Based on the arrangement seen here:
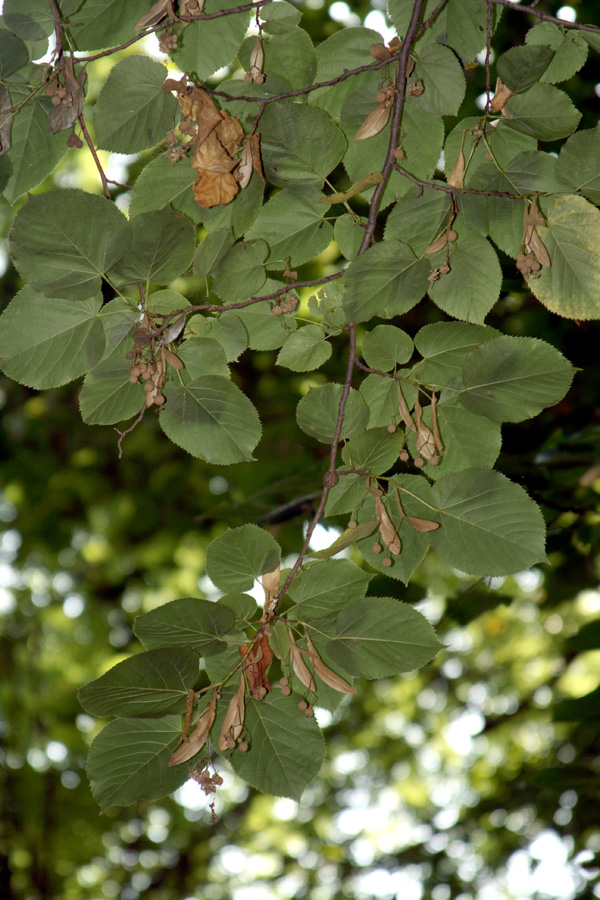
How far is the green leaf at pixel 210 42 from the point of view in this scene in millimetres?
914

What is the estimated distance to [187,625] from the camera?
0.81 m

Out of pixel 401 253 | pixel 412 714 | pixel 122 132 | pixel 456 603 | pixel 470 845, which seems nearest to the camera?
pixel 401 253

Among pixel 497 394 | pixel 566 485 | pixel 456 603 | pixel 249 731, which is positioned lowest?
pixel 456 603

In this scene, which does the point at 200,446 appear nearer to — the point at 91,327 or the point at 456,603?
the point at 91,327

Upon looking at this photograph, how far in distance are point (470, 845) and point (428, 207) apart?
4.23 metres

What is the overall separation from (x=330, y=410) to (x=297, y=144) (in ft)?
1.10

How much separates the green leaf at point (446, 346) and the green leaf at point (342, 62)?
34 cm

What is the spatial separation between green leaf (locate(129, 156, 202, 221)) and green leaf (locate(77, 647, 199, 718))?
1.77 ft

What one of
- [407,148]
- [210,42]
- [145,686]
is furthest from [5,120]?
[145,686]

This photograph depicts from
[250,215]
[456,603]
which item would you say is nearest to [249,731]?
[250,215]

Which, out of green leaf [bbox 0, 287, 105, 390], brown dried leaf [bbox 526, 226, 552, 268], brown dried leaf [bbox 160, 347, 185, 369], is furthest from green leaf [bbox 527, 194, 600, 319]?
green leaf [bbox 0, 287, 105, 390]

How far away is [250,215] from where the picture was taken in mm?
902

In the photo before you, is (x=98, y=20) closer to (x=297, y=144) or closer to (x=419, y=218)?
(x=297, y=144)

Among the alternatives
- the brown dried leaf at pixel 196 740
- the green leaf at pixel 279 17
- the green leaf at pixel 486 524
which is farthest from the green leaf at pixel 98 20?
the brown dried leaf at pixel 196 740
